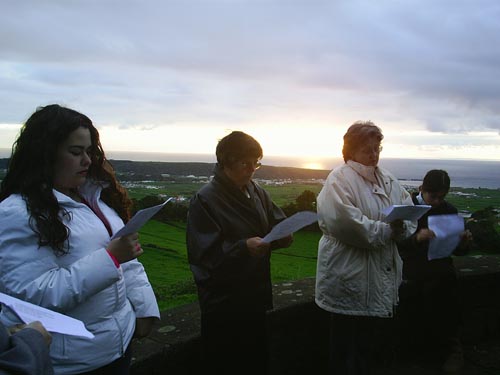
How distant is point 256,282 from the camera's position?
2.74m

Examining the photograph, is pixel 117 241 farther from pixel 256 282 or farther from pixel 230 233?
pixel 256 282

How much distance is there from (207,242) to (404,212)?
1.31 metres

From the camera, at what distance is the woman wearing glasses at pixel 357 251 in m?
3.02

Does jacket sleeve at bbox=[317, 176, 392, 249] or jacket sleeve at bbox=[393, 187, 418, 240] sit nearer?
jacket sleeve at bbox=[317, 176, 392, 249]

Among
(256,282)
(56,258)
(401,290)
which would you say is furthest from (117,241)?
(401,290)

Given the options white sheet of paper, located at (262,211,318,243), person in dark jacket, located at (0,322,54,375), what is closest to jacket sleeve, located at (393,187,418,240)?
white sheet of paper, located at (262,211,318,243)

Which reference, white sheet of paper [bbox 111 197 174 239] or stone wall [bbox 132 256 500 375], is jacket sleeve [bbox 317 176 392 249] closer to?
stone wall [bbox 132 256 500 375]

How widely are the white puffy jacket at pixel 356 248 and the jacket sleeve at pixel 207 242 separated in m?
0.83

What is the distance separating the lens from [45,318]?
A: 157 centimetres

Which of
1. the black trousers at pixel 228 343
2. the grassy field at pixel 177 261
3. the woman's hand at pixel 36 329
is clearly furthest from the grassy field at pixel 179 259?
the woman's hand at pixel 36 329

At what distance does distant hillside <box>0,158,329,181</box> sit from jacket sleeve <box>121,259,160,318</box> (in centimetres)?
574

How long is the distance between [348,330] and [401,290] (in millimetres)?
1088

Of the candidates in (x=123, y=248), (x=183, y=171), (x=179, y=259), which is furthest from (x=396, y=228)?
(x=183, y=171)

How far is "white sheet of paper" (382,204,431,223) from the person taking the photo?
2801 mm
